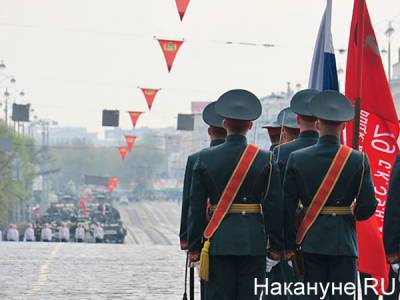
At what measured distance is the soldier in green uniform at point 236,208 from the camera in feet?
31.1

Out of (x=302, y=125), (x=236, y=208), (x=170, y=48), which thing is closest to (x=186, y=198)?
(x=236, y=208)

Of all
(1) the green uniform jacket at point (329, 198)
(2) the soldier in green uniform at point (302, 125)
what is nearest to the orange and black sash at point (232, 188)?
(1) the green uniform jacket at point (329, 198)

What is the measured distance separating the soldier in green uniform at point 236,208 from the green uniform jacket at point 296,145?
131 cm

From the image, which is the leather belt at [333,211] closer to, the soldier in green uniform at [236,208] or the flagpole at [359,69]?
the soldier in green uniform at [236,208]

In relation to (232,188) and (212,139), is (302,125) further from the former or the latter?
(232,188)

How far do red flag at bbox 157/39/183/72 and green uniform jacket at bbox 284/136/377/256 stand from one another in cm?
2434

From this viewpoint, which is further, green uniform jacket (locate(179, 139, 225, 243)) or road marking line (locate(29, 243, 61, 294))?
road marking line (locate(29, 243, 61, 294))

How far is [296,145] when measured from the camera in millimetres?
11094

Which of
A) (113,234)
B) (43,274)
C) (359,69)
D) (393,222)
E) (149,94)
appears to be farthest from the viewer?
(113,234)

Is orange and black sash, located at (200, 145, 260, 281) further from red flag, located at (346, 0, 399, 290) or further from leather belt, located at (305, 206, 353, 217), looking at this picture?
red flag, located at (346, 0, 399, 290)

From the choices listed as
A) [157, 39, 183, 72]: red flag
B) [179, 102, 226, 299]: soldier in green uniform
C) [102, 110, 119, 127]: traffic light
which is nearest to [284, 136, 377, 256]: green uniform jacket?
[179, 102, 226, 299]: soldier in green uniform

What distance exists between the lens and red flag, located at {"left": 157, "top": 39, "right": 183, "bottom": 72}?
112ft

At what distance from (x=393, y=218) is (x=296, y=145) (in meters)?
1.63

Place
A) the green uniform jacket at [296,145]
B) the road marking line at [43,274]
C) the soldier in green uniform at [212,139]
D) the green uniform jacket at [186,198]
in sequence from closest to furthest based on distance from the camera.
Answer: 1. the green uniform jacket at [186,198]
2. the soldier in green uniform at [212,139]
3. the green uniform jacket at [296,145]
4. the road marking line at [43,274]
